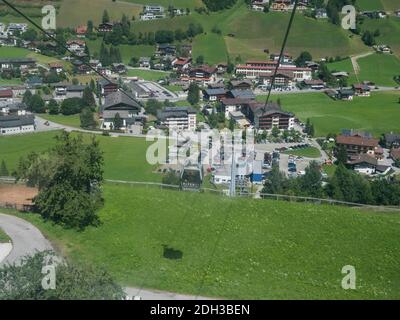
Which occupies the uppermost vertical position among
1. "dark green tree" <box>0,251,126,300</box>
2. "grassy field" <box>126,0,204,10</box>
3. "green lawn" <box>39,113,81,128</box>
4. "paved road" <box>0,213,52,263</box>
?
"grassy field" <box>126,0,204,10</box>

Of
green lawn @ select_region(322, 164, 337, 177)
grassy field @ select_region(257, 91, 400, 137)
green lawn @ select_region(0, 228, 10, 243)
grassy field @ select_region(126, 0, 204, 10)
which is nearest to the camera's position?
green lawn @ select_region(0, 228, 10, 243)

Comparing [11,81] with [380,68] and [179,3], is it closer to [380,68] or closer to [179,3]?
[179,3]

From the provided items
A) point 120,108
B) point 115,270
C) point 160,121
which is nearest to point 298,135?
point 160,121

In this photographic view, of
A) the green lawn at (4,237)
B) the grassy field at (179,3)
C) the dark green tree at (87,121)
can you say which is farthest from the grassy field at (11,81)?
the green lawn at (4,237)

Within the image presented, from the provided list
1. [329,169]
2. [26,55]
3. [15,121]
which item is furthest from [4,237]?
[26,55]

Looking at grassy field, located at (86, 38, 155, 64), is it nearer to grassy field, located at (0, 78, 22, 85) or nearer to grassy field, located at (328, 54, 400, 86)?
grassy field, located at (0, 78, 22, 85)

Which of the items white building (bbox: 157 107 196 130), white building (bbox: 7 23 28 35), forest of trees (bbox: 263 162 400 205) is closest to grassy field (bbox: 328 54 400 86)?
white building (bbox: 157 107 196 130)

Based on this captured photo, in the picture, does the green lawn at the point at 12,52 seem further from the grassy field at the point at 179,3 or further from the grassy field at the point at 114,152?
the grassy field at the point at 114,152
